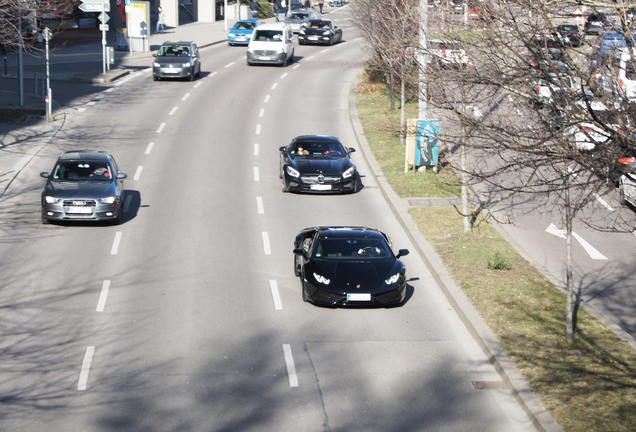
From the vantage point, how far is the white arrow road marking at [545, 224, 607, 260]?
1709 cm

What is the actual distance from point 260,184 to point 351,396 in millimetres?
13512

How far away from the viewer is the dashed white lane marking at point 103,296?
13.2 meters

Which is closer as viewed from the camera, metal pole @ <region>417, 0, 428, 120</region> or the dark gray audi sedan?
metal pole @ <region>417, 0, 428, 120</region>

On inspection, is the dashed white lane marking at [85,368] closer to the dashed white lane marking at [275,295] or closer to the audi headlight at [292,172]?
the dashed white lane marking at [275,295]

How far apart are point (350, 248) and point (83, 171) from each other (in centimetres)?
853

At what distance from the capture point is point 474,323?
12.6m

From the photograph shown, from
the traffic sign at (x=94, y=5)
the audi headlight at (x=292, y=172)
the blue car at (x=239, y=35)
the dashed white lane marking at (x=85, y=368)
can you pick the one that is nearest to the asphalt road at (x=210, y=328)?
the dashed white lane marking at (x=85, y=368)

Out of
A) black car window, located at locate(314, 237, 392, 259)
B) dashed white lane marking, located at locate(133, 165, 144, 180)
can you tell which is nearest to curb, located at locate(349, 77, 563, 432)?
black car window, located at locate(314, 237, 392, 259)

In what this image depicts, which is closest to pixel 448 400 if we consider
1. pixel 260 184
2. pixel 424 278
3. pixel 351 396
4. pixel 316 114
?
pixel 351 396

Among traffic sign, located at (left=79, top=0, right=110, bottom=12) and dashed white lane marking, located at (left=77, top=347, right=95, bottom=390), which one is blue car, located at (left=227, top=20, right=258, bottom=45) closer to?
traffic sign, located at (left=79, top=0, right=110, bottom=12)

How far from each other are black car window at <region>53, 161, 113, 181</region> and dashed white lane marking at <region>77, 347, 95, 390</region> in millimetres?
8565

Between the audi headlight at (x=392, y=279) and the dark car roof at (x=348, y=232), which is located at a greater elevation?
the dark car roof at (x=348, y=232)

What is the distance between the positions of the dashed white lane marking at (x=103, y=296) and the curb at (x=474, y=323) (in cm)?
647

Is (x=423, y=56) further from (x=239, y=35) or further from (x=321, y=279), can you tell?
(x=239, y=35)
